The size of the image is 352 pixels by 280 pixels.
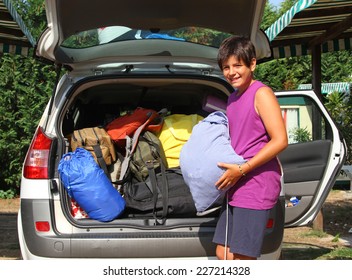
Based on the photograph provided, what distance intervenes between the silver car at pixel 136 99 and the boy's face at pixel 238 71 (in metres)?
0.95

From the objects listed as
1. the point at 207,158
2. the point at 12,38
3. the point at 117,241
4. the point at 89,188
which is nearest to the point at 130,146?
the point at 89,188

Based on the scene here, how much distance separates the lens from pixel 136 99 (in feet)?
17.0

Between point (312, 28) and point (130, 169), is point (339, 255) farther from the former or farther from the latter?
point (312, 28)

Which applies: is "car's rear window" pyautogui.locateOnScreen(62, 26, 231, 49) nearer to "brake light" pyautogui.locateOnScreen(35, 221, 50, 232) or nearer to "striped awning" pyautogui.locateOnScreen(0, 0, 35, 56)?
"striped awning" pyautogui.locateOnScreen(0, 0, 35, 56)

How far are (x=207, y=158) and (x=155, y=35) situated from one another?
2.04m

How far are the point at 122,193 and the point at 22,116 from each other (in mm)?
6113

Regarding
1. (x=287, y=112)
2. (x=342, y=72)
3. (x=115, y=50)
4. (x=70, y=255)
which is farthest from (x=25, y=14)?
(x=342, y=72)

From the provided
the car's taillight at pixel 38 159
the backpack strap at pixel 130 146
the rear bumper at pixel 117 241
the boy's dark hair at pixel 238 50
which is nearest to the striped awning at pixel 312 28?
the backpack strap at pixel 130 146

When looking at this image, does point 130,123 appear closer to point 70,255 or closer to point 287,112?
point 70,255

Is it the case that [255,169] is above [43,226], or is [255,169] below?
above

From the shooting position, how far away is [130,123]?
445 centimetres

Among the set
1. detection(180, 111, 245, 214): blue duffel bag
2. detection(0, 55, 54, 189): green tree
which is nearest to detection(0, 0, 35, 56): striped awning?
detection(0, 55, 54, 189): green tree

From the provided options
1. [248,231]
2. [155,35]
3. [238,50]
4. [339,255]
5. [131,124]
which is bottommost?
[339,255]

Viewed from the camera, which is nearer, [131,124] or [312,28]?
[131,124]
